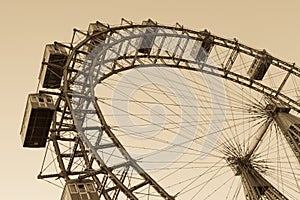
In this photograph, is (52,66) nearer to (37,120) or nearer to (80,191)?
(37,120)

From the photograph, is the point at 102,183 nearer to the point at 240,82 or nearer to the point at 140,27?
the point at 140,27

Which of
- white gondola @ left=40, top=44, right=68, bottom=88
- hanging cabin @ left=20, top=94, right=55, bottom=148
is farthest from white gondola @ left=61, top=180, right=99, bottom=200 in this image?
white gondola @ left=40, top=44, right=68, bottom=88

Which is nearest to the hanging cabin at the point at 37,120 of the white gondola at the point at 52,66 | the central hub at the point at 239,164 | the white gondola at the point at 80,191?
the white gondola at the point at 80,191

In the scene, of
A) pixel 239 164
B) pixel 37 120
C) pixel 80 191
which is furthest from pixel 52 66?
pixel 239 164

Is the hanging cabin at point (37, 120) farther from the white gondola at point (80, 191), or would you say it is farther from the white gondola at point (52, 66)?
the white gondola at point (52, 66)

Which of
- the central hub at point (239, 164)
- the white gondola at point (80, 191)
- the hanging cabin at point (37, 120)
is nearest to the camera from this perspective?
the white gondola at point (80, 191)

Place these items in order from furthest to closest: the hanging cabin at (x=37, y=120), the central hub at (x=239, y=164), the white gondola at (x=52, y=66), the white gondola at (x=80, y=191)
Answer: the white gondola at (x=52, y=66)
the central hub at (x=239, y=164)
the hanging cabin at (x=37, y=120)
the white gondola at (x=80, y=191)

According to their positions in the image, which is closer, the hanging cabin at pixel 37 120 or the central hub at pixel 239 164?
the hanging cabin at pixel 37 120

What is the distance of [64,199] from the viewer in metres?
21.1

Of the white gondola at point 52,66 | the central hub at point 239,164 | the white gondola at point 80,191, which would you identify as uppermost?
the white gondola at point 52,66

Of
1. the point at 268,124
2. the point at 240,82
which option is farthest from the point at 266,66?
the point at 268,124

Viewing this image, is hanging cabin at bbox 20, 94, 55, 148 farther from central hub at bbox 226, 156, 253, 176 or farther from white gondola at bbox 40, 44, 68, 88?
central hub at bbox 226, 156, 253, 176

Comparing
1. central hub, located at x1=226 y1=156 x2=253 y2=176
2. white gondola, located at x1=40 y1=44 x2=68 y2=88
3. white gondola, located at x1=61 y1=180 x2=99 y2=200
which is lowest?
white gondola, located at x1=61 y1=180 x2=99 y2=200

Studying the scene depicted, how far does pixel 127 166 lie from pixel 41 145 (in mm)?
4361
